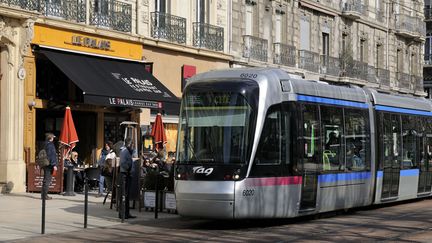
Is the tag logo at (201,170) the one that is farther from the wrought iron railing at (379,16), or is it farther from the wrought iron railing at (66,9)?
the wrought iron railing at (379,16)

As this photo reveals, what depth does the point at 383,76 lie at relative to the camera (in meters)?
46.2

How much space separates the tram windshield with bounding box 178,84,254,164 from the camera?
1498 cm

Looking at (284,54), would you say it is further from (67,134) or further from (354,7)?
(67,134)

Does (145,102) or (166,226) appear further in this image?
(145,102)

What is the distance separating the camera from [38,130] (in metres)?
25.3

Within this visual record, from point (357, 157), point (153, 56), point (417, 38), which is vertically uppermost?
point (417, 38)

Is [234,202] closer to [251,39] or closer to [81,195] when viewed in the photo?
[81,195]

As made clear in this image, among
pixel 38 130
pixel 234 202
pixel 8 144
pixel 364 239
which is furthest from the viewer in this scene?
pixel 38 130

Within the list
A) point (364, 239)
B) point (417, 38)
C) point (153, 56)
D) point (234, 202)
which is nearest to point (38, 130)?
point (153, 56)

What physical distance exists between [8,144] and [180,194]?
9215 millimetres

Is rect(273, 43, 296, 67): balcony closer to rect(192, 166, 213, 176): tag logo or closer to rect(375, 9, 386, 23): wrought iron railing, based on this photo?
rect(375, 9, 386, 23): wrought iron railing

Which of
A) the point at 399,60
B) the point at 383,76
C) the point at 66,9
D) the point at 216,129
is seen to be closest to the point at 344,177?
the point at 216,129

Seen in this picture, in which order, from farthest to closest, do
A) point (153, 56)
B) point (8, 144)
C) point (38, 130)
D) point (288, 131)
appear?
point (153, 56) → point (38, 130) → point (8, 144) → point (288, 131)

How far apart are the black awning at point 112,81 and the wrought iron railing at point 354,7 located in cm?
1692
